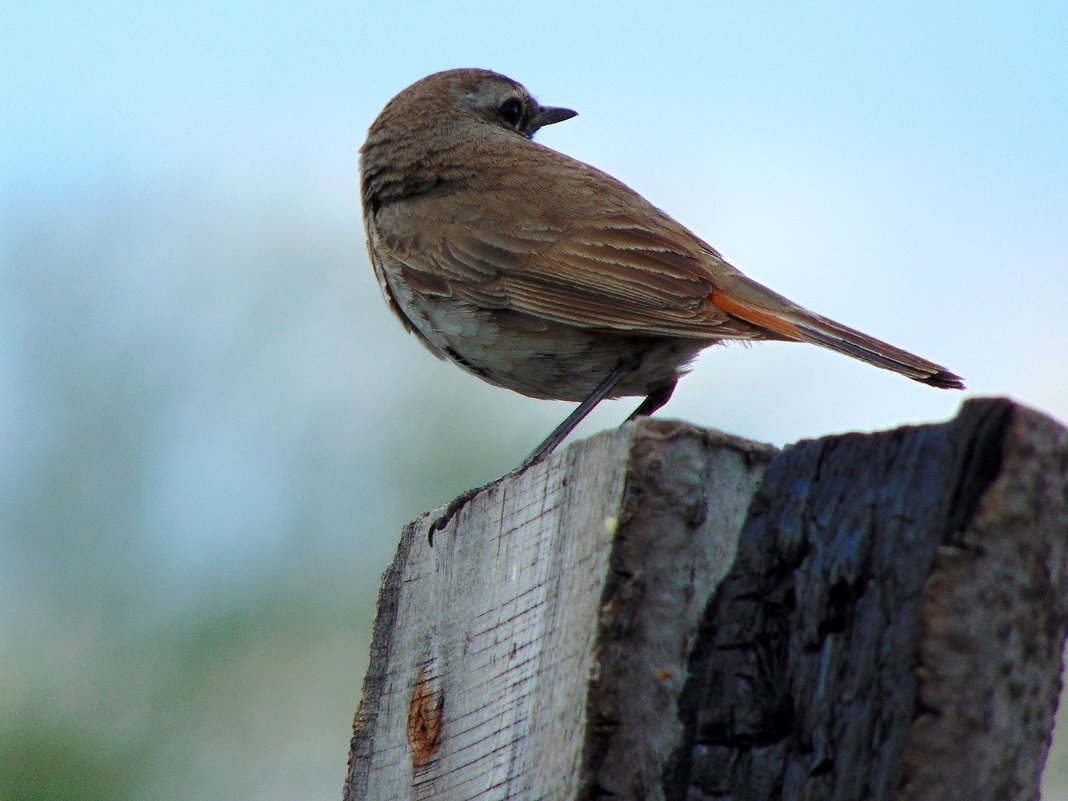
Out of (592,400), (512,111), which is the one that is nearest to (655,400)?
(592,400)

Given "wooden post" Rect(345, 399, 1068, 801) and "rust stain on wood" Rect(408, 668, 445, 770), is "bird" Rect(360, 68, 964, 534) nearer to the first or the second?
"rust stain on wood" Rect(408, 668, 445, 770)

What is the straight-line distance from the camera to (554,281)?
15.7 ft

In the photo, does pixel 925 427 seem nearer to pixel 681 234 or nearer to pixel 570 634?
pixel 570 634

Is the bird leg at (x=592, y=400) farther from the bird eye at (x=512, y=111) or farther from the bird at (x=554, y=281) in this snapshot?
the bird eye at (x=512, y=111)

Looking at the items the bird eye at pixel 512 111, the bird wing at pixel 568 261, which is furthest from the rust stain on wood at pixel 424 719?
the bird eye at pixel 512 111

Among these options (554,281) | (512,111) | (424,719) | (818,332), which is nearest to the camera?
(424,719)

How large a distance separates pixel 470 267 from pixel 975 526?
339cm

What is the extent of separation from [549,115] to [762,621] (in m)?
5.13

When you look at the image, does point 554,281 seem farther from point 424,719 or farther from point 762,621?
point 762,621

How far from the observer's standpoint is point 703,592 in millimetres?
2277


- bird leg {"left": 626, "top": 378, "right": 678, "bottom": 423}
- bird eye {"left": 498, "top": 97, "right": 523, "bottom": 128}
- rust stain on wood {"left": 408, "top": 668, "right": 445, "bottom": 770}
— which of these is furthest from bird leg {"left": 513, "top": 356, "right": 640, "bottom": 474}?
bird eye {"left": 498, "top": 97, "right": 523, "bottom": 128}

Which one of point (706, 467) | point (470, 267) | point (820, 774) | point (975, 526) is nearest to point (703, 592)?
point (706, 467)

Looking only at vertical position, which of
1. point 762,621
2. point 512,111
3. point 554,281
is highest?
point 512,111

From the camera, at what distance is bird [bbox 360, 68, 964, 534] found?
453cm
